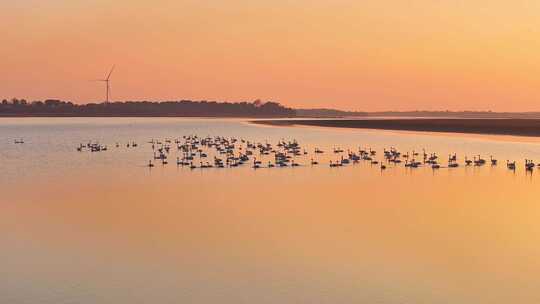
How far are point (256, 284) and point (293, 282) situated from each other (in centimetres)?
98

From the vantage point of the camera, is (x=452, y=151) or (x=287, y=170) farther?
(x=452, y=151)

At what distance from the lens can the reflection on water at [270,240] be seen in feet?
56.6

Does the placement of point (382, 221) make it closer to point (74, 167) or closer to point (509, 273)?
point (509, 273)

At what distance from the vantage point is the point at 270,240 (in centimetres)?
2309

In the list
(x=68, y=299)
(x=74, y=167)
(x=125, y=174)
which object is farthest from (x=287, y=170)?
(x=68, y=299)

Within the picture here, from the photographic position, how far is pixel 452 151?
67500mm

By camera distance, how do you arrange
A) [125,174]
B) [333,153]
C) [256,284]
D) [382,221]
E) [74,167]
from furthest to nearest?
[333,153] → [74,167] → [125,174] → [382,221] → [256,284]

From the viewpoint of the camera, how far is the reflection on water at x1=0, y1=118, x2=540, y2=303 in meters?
17.2

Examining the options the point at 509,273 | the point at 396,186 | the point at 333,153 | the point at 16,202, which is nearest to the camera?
the point at 509,273

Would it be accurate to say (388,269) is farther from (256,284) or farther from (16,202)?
(16,202)

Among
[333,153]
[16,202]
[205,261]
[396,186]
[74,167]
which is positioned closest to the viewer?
[205,261]

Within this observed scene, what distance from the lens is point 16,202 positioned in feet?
104

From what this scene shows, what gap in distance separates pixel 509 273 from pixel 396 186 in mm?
19902

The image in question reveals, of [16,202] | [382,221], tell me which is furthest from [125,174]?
[382,221]
